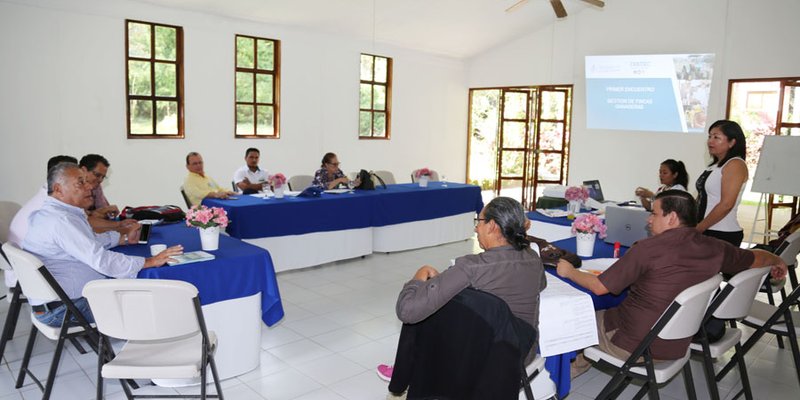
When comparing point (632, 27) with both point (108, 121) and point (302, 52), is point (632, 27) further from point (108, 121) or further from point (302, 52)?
point (108, 121)

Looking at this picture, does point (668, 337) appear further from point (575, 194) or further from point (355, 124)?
point (355, 124)

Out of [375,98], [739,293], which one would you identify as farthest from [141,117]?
[739,293]

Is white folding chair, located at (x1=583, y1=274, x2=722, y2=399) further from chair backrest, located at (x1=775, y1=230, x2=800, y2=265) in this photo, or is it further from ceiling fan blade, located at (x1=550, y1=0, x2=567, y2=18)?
ceiling fan blade, located at (x1=550, y1=0, x2=567, y2=18)

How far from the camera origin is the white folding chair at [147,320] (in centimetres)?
229

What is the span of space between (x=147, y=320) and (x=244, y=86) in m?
6.27

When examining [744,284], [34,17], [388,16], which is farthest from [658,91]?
[34,17]

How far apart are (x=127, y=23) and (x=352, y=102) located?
3617 mm

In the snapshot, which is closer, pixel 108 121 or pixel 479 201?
pixel 108 121

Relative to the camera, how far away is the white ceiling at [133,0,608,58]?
767 centimetres

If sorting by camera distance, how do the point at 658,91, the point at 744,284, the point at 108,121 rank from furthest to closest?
the point at 658,91 < the point at 108,121 < the point at 744,284

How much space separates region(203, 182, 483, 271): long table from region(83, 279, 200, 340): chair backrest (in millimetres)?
2912

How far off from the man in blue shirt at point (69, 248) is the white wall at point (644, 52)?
7730 mm

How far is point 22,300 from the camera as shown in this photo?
3441mm

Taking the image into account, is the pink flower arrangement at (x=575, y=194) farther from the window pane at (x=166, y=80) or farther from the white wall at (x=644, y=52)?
the window pane at (x=166, y=80)
